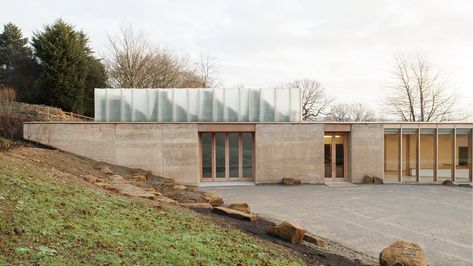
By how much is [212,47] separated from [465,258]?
36.6 metres

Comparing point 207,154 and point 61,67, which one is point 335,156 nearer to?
Result: point 207,154

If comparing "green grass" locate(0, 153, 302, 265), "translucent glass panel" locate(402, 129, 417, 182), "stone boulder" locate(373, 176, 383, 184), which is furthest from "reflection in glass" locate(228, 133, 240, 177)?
"green grass" locate(0, 153, 302, 265)

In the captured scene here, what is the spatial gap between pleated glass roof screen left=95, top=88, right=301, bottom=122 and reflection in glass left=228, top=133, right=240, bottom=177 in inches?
42.4

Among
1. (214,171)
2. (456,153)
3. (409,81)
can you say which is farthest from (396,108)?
(214,171)

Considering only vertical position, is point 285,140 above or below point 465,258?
above

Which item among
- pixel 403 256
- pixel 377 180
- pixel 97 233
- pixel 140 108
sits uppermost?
pixel 140 108

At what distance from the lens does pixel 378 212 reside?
11484 mm

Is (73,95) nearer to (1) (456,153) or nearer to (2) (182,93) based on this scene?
(2) (182,93)

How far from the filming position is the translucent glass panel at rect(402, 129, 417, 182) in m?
19.0

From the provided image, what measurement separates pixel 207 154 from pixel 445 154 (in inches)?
531

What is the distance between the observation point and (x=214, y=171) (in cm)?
1842

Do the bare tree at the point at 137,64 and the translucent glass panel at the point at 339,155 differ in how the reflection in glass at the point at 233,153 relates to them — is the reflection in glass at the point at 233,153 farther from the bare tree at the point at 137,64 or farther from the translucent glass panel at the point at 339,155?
the bare tree at the point at 137,64

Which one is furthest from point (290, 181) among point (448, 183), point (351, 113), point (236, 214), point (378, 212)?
point (351, 113)

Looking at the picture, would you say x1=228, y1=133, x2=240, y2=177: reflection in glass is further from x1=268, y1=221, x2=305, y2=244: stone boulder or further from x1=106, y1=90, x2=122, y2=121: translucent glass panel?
x1=268, y1=221, x2=305, y2=244: stone boulder
